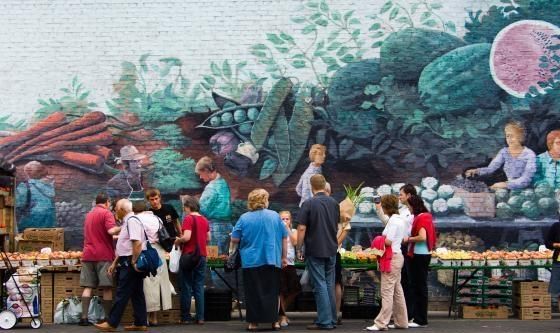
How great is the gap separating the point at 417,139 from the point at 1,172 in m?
7.30

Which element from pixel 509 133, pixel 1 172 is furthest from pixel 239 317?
pixel 509 133

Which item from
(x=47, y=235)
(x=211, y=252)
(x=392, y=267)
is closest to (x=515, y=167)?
(x=392, y=267)

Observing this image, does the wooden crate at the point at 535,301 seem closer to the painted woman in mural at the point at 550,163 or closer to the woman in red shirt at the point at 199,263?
the painted woman in mural at the point at 550,163

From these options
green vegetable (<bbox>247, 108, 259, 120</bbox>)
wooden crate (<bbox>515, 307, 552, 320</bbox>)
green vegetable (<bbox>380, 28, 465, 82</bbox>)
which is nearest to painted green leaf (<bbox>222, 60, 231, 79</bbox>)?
green vegetable (<bbox>247, 108, 259, 120</bbox>)

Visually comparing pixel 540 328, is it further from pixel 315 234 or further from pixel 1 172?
pixel 1 172

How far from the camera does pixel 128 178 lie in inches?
746

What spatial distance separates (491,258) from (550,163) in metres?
2.89

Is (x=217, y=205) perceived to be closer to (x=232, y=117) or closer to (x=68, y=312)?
(x=232, y=117)

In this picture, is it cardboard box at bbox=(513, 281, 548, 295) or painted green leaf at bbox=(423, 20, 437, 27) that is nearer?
cardboard box at bbox=(513, 281, 548, 295)

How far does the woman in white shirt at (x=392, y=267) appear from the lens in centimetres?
1442

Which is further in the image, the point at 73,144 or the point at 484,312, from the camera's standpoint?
the point at 73,144

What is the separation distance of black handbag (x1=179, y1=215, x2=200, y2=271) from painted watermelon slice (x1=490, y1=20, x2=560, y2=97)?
678cm

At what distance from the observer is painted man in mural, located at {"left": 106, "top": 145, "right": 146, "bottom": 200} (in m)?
18.9

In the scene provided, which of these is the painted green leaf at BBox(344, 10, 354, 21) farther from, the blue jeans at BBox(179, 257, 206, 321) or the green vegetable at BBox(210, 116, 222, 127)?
the blue jeans at BBox(179, 257, 206, 321)
